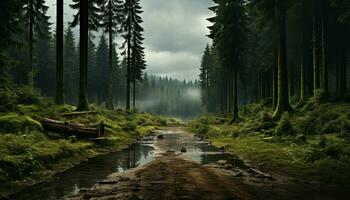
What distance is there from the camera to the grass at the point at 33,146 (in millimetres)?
9695

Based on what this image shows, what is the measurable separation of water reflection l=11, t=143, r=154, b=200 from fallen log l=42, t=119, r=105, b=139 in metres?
2.34

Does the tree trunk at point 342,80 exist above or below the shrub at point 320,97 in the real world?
above

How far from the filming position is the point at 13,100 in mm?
18375

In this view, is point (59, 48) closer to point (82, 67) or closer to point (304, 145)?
point (82, 67)

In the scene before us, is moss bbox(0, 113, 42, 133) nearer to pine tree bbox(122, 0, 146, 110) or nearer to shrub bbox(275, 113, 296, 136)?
shrub bbox(275, 113, 296, 136)

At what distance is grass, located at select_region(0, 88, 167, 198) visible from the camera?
970 centimetres

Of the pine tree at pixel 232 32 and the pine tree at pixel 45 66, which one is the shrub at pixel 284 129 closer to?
the pine tree at pixel 232 32

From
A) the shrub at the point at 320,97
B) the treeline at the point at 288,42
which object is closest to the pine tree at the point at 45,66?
the treeline at the point at 288,42

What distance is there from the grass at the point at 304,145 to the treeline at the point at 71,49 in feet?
41.5

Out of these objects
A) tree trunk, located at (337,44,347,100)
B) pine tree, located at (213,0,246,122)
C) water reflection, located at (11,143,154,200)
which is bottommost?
water reflection, located at (11,143,154,200)

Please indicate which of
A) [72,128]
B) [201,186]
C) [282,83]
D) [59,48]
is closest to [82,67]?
[59,48]

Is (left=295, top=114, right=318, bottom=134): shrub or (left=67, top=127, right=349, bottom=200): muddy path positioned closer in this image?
(left=67, top=127, right=349, bottom=200): muddy path

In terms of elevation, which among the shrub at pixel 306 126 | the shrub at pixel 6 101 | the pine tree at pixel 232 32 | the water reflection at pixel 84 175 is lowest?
the water reflection at pixel 84 175

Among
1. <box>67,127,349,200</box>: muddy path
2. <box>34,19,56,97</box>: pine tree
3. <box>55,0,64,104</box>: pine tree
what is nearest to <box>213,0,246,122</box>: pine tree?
<box>55,0,64,104</box>: pine tree
